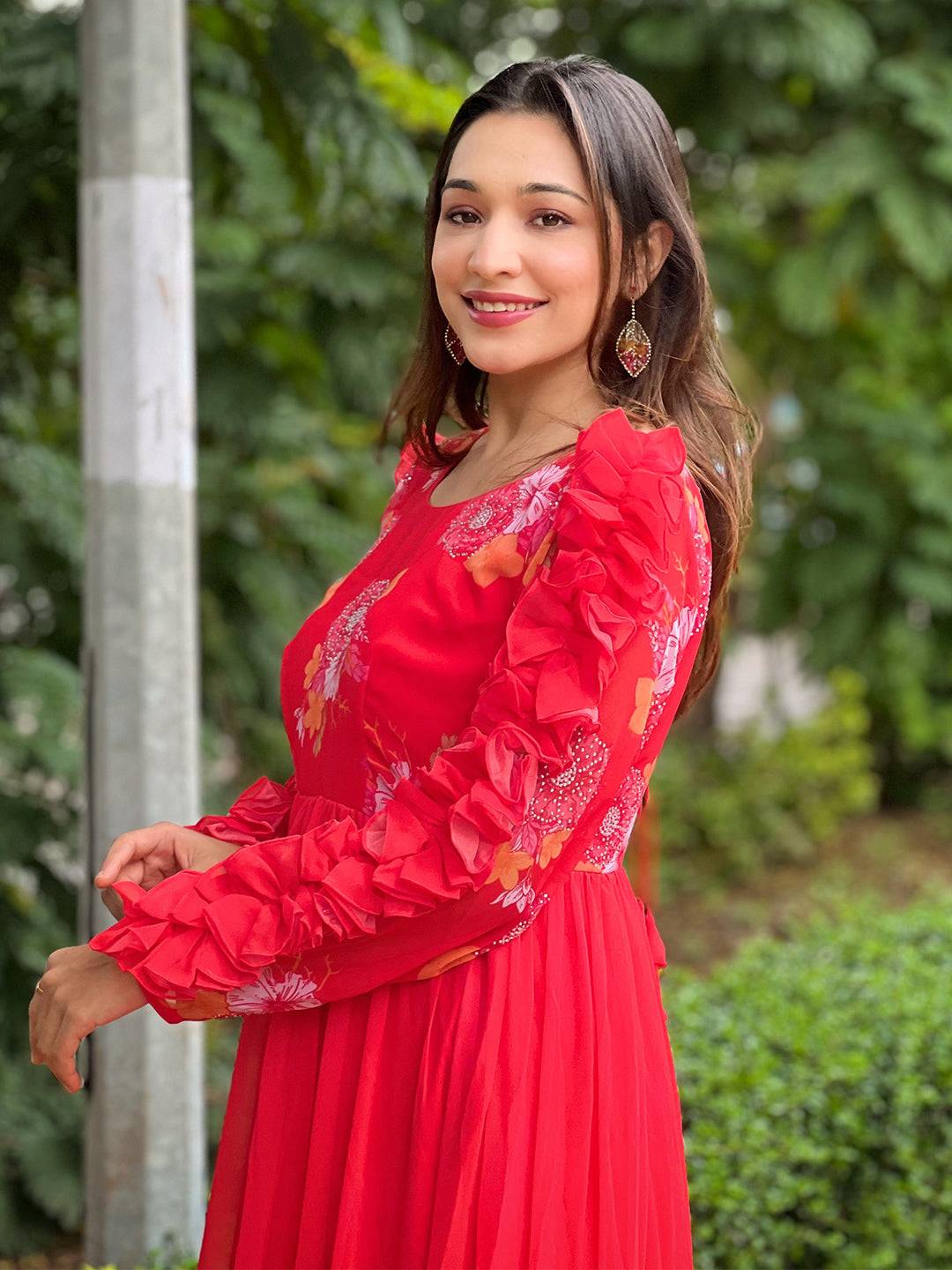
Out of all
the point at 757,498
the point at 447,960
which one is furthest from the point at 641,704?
the point at 757,498

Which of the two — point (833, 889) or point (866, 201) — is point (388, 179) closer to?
point (866, 201)

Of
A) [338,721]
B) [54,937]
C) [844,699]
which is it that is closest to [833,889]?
[844,699]

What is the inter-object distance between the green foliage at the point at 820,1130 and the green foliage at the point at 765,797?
3610mm

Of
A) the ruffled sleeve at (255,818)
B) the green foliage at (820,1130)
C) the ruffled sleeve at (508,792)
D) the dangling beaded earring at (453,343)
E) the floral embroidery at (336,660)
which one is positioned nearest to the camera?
the ruffled sleeve at (508,792)

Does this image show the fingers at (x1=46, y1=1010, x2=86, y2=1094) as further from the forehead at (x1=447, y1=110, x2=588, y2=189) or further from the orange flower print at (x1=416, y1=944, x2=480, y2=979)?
the forehead at (x1=447, y1=110, x2=588, y2=189)

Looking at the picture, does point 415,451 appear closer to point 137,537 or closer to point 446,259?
point 446,259

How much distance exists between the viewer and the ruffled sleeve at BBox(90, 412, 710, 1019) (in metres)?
1.54

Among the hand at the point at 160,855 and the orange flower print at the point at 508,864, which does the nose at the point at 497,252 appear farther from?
the hand at the point at 160,855

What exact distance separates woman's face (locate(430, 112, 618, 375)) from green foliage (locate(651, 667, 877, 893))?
222 inches

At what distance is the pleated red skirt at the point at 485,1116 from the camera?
1.65 meters

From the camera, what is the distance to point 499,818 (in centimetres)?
152

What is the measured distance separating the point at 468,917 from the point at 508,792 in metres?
0.18

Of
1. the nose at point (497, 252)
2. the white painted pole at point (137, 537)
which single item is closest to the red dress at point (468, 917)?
the nose at point (497, 252)

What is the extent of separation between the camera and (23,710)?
376cm
